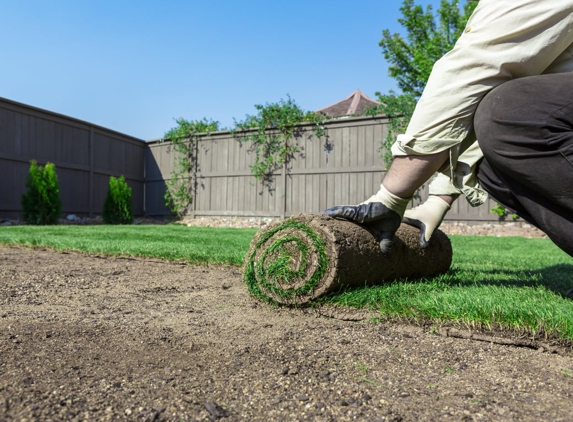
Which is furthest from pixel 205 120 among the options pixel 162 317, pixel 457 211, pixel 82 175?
pixel 162 317

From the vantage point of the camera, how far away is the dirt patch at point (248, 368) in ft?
3.39

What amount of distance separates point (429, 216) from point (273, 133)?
360 inches

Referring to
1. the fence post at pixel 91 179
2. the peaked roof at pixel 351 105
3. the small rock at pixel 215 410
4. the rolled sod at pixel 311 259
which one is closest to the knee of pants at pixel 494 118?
the rolled sod at pixel 311 259

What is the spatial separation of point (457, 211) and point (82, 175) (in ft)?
31.0

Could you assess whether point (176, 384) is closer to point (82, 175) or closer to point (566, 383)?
point (566, 383)

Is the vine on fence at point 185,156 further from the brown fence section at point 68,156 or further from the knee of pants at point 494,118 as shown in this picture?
the knee of pants at point 494,118

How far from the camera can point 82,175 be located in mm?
11969

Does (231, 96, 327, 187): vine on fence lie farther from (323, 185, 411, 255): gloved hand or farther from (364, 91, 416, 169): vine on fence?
(323, 185, 411, 255): gloved hand

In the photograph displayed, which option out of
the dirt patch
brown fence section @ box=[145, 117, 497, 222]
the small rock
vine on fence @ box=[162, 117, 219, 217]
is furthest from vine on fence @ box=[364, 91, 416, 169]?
the small rock

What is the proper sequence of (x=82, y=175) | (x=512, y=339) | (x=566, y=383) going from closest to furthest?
(x=566, y=383) < (x=512, y=339) < (x=82, y=175)

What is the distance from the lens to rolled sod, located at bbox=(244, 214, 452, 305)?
6.72 feet

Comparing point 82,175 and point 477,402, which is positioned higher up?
point 82,175

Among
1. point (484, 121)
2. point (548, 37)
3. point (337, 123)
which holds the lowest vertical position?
point (484, 121)

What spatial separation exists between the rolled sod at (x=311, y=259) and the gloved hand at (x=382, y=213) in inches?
1.5
